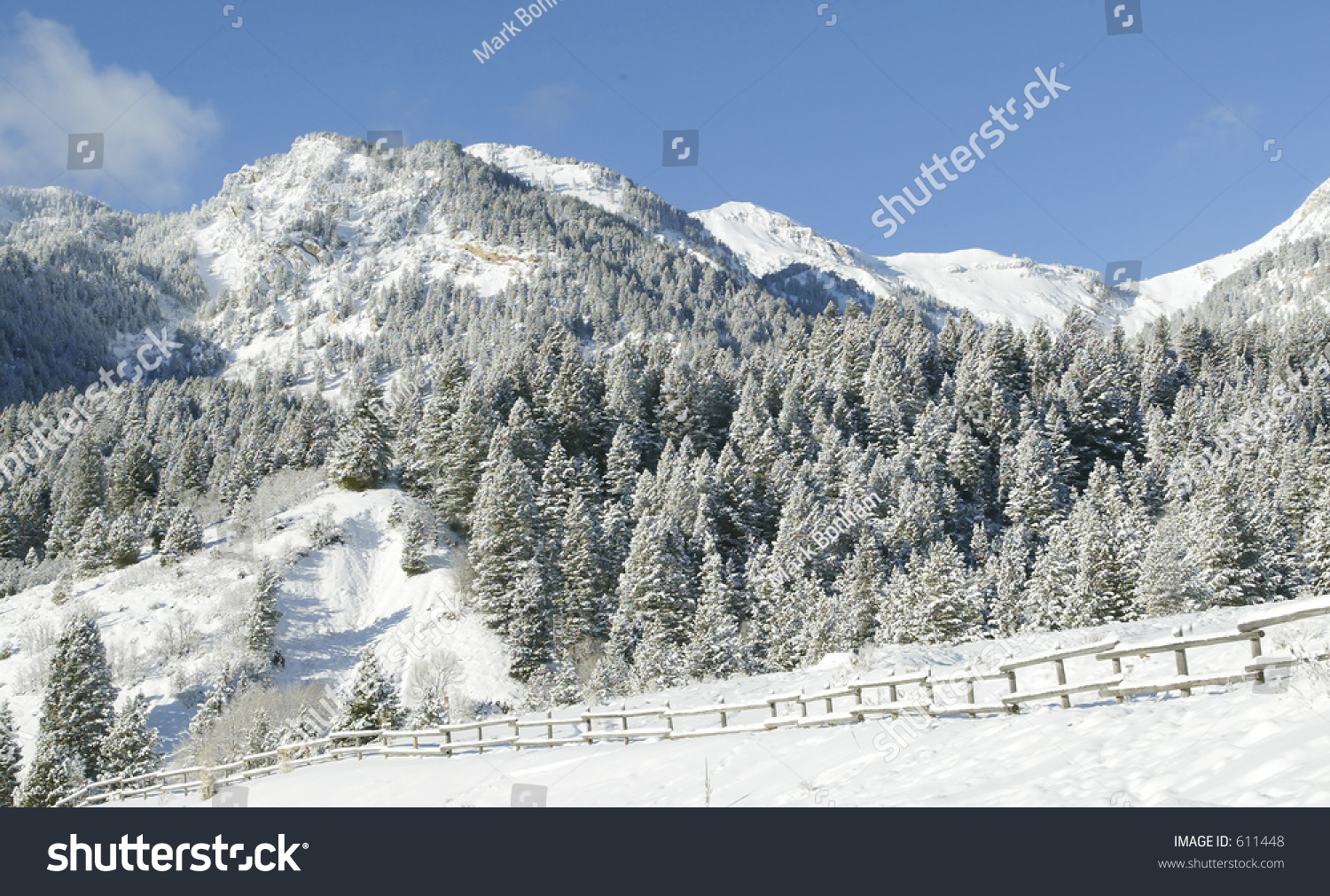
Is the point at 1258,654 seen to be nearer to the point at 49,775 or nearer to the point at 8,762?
the point at 49,775

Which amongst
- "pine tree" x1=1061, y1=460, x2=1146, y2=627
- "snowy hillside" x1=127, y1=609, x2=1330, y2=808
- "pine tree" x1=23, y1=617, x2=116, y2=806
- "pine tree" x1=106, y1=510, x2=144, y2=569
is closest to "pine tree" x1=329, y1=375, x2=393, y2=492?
"pine tree" x1=106, y1=510, x2=144, y2=569

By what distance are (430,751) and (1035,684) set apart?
13.4 metres

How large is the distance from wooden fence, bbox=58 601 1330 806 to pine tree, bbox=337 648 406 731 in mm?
9051

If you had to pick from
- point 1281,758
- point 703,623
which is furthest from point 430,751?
point 703,623

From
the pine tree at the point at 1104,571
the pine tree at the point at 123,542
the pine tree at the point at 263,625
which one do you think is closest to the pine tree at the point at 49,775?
the pine tree at the point at 263,625

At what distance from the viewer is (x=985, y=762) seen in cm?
926

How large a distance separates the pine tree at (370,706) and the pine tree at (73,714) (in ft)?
51.0

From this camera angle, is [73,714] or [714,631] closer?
[73,714]

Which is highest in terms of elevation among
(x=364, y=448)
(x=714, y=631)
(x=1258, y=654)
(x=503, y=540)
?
(x=364, y=448)

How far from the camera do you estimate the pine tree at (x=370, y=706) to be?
32781 millimetres

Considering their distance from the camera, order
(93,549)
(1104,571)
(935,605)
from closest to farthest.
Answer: (935,605) < (1104,571) < (93,549)

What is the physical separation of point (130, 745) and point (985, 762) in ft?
144

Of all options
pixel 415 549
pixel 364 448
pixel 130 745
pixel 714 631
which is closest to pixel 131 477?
pixel 364 448

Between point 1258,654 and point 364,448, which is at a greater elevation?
point 364,448
